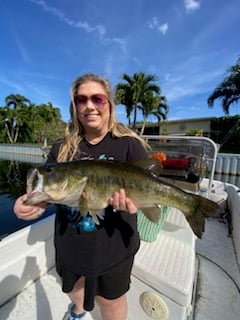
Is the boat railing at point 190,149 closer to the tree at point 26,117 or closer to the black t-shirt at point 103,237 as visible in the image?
the black t-shirt at point 103,237

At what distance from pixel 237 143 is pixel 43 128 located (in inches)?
1221

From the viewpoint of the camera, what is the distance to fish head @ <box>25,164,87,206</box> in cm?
115

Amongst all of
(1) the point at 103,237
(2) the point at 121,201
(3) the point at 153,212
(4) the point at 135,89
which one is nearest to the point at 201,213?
(3) the point at 153,212

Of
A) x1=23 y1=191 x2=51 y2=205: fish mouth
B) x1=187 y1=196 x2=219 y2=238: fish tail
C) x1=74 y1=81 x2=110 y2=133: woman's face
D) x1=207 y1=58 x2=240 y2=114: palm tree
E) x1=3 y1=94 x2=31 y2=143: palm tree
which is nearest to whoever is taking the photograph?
x1=23 y1=191 x2=51 y2=205: fish mouth

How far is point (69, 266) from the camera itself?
1374 mm

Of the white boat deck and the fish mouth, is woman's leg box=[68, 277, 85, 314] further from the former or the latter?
the fish mouth

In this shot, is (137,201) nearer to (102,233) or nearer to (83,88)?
(102,233)

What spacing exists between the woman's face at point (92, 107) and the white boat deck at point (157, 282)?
123cm

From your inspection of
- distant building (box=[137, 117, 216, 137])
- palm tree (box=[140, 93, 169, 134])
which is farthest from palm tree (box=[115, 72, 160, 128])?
distant building (box=[137, 117, 216, 137])

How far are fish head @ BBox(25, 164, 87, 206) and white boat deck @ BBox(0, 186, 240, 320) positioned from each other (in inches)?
41.1

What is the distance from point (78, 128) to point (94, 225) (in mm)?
705

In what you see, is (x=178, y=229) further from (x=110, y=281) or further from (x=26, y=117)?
(x=26, y=117)

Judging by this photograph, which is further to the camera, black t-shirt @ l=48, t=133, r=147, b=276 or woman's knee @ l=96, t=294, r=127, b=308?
woman's knee @ l=96, t=294, r=127, b=308

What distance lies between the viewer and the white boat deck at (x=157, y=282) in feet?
5.42
